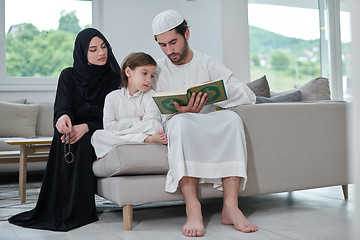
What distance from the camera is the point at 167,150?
179 cm

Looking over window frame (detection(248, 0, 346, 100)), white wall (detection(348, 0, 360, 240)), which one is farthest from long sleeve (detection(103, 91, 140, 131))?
window frame (detection(248, 0, 346, 100))

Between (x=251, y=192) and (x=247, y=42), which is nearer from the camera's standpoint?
(x=251, y=192)

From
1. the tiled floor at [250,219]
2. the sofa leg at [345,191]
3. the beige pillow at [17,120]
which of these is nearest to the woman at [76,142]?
the tiled floor at [250,219]

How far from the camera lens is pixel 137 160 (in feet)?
5.63

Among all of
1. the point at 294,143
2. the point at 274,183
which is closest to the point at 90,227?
the point at 274,183

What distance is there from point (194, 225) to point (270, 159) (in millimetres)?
620

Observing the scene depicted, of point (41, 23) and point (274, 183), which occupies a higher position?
point (41, 23)

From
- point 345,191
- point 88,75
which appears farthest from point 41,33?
point 345,191

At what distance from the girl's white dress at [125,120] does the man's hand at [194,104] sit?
153mm

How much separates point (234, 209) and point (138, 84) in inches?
33.0

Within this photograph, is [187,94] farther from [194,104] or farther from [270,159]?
[270,159]

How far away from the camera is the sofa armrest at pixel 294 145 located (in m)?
1.94

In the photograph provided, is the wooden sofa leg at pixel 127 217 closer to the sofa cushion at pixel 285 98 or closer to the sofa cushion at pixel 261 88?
the sofa cushion at pixel 285 98

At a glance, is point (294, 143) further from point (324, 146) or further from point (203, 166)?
point (203, 166)
